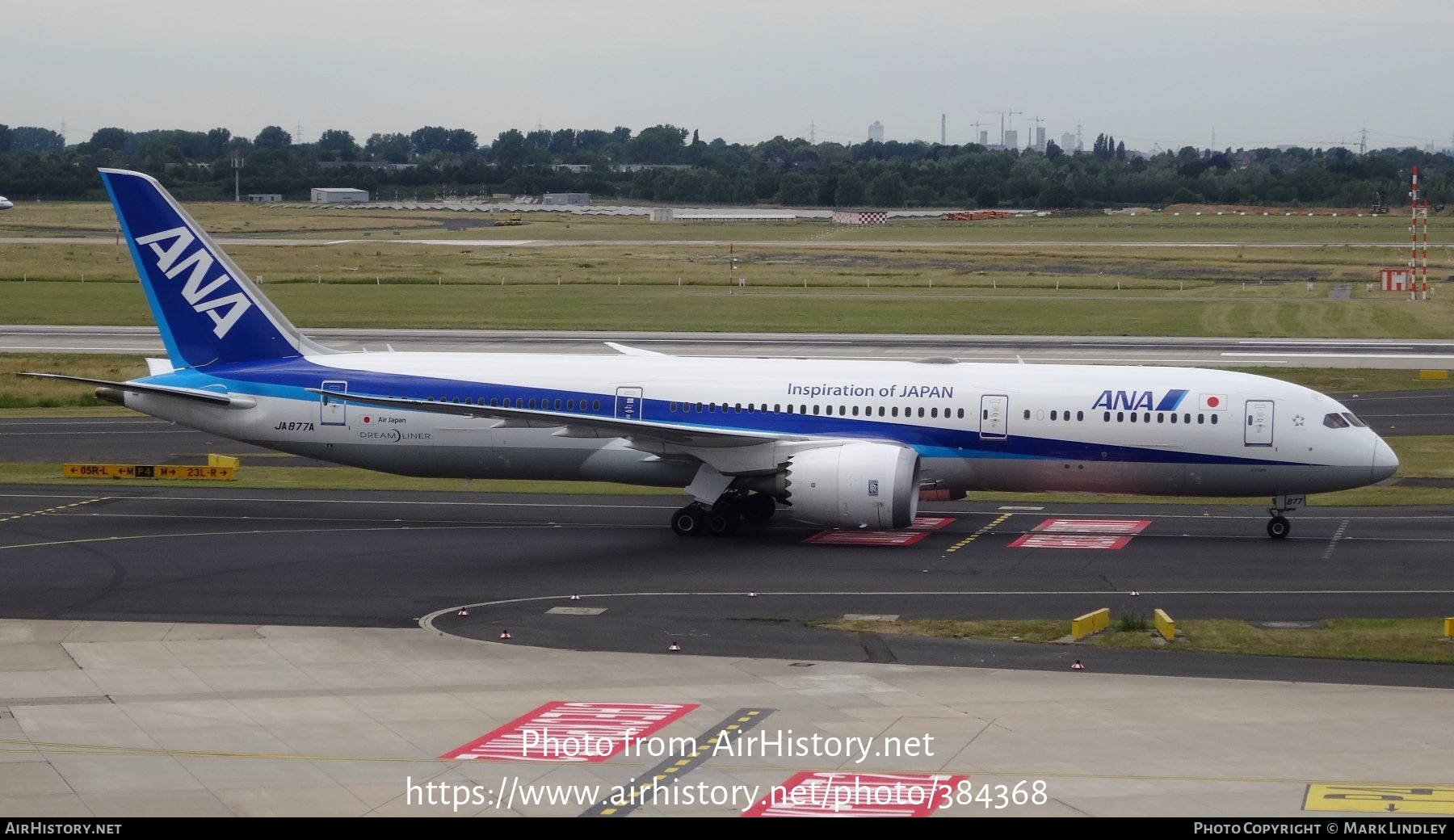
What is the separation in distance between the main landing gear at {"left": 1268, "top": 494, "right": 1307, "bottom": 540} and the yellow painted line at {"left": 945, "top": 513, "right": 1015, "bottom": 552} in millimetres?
6539

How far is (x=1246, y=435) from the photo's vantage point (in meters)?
37.5

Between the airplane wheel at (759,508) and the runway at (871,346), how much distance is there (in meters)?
33.3

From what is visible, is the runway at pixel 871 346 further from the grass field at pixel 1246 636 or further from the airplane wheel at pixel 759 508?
the grass field at pixel 1246 636

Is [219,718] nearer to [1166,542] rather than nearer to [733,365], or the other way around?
[733,365]

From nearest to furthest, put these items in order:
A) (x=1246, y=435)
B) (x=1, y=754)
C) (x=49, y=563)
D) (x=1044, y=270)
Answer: (x=1, y=754) → (x=49, y=563) → (x=1246, y=435) → (x=1044, y=270)

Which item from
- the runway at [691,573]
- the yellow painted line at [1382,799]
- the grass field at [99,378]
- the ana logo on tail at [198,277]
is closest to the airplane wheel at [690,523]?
the runway at [691,573]

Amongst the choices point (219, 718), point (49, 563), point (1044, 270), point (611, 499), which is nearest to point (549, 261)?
point (1044, 270)

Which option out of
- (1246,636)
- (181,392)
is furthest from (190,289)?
(1246,636)

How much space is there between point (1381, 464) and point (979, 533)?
9493mm

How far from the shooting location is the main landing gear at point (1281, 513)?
1492 inches

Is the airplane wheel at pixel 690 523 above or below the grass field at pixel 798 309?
below

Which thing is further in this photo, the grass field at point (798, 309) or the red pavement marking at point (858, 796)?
the grass field at point (798, 309)

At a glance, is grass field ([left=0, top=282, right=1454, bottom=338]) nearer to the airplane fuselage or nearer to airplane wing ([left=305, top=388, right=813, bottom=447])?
the airplane fuselage

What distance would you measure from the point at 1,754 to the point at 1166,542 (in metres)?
25.9
